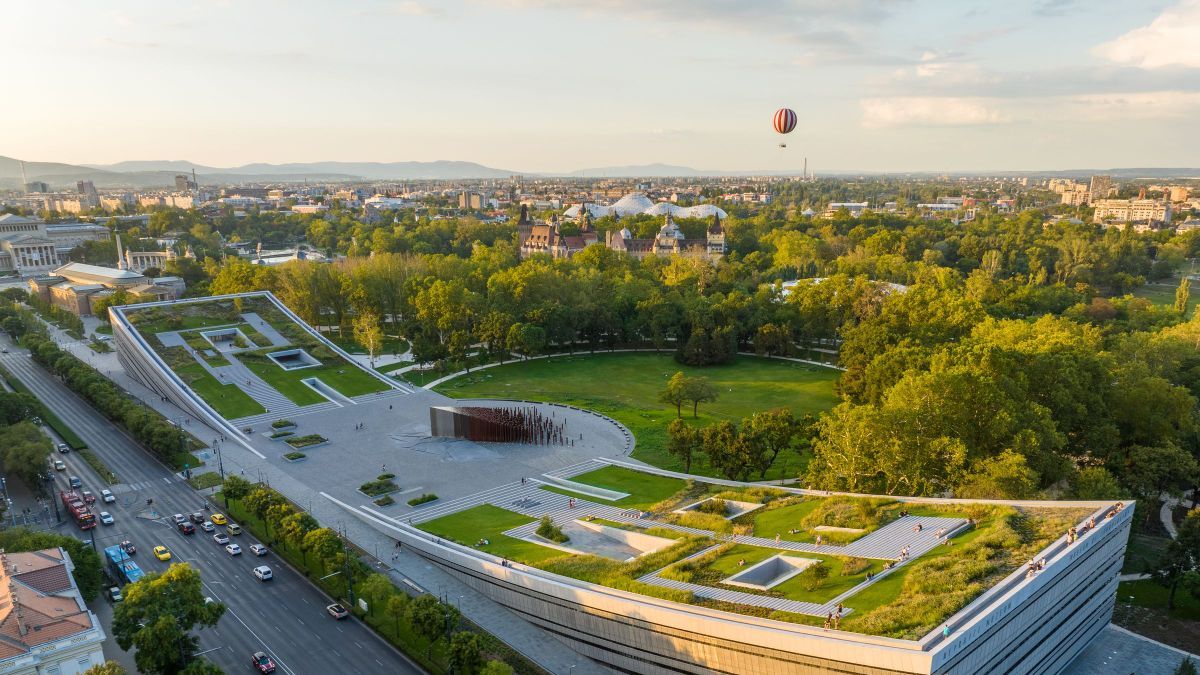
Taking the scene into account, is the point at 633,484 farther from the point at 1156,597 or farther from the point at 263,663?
the point at 1156,597

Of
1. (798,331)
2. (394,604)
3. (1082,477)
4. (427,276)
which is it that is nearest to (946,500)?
(1082,477)

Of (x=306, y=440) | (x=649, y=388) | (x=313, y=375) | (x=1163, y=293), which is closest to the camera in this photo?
(x=306, y=440)

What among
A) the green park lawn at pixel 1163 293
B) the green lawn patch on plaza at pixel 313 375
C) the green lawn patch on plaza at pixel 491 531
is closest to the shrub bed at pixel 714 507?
the green lawn patch on plaza at pixel 491 531

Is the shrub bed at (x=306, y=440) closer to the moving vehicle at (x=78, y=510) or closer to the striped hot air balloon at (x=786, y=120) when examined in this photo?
the moving vehicle at (x=78, y=510)

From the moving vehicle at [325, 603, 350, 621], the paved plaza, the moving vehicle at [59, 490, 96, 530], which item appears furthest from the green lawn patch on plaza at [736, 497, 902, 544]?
the moving vehicle at [59, 490, 96, 530]

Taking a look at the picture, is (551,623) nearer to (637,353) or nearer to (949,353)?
(949,353)

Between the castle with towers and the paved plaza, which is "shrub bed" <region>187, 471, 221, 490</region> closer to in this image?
the paved plaza

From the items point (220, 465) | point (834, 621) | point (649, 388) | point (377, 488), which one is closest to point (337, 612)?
point (377, 488)
